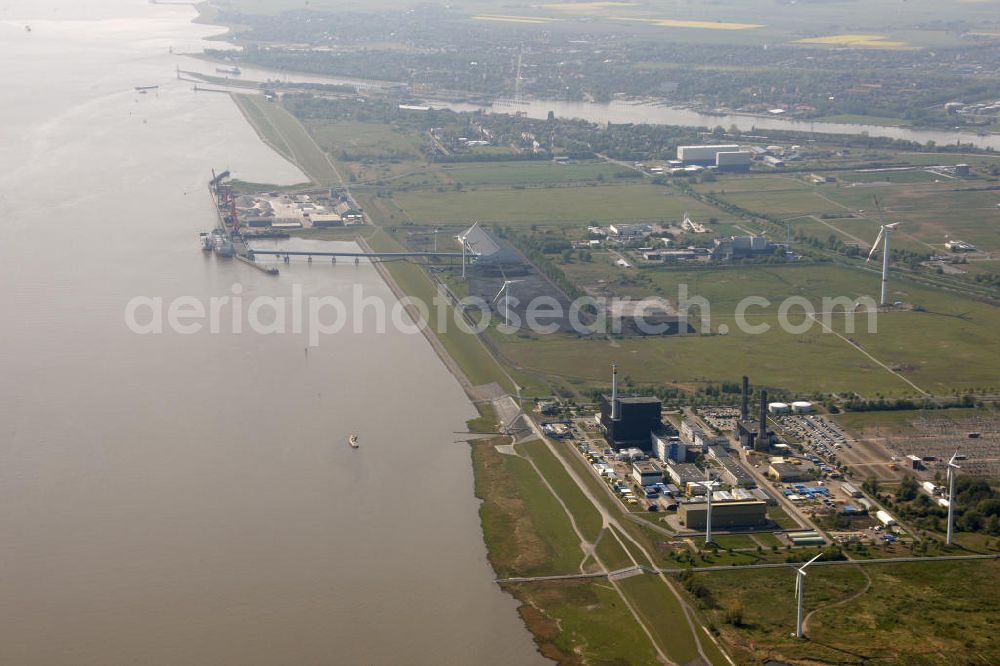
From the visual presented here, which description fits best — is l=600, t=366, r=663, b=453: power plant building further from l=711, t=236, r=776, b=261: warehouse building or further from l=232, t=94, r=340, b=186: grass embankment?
l=232, t=94, r=340, b=186: grass embankment

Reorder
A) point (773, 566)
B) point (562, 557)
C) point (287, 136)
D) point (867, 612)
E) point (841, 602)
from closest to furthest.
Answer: point (867, 612)
point (841, 602)
point (773, 566)
point (562, 557)
point (287, 136)

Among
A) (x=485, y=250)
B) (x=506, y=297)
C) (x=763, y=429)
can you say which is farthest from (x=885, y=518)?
(x=485, y=250)

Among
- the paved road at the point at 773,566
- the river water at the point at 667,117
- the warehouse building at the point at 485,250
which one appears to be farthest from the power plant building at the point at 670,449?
the river water at the point at 667,117

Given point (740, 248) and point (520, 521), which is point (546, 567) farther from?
point (740, 248)

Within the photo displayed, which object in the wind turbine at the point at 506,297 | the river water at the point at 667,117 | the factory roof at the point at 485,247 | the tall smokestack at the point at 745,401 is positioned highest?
the river water at the point at 667,117

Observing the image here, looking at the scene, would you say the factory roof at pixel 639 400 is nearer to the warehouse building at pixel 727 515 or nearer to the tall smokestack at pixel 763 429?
the tall smokestack at pixel 763 429
